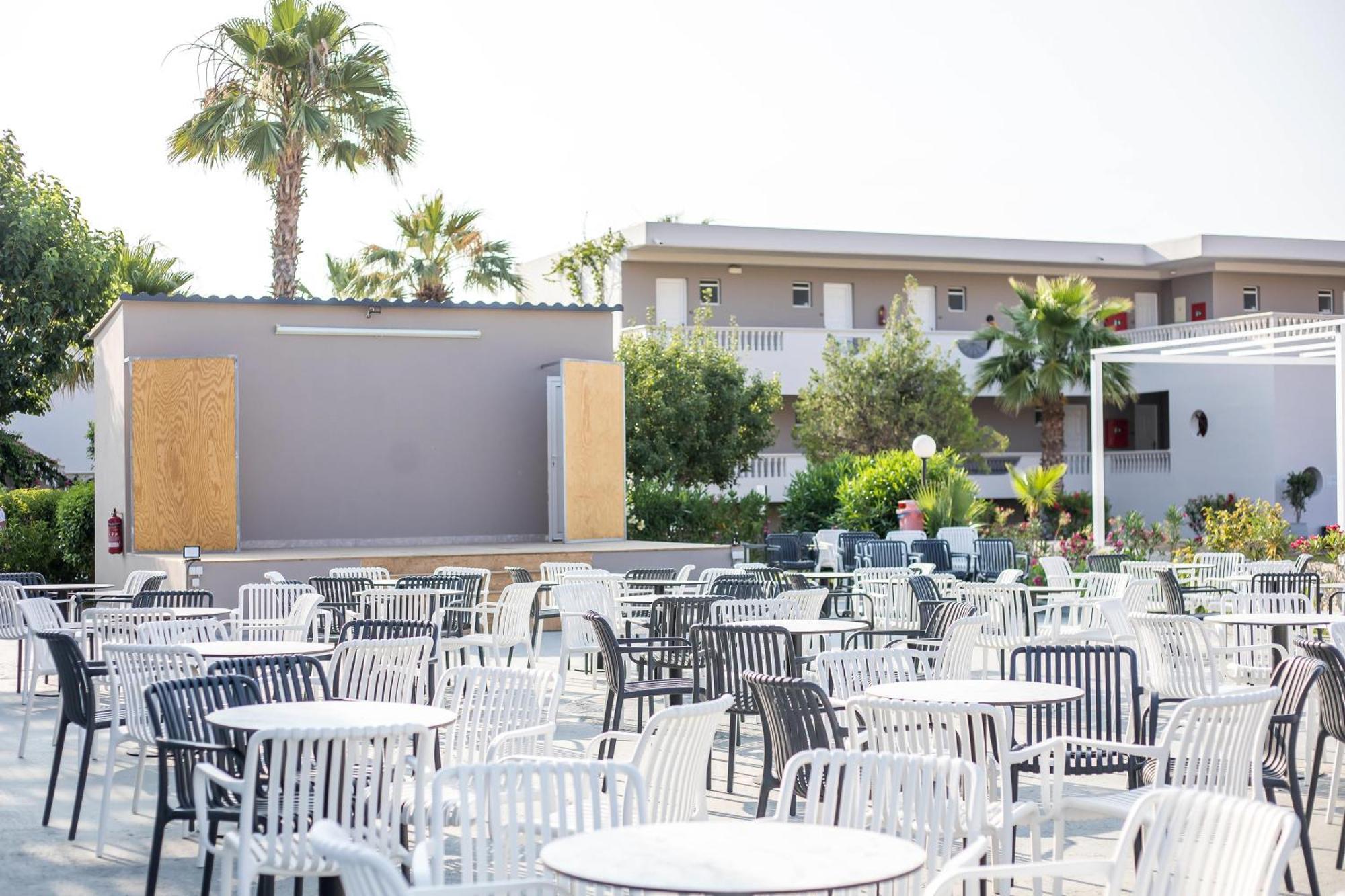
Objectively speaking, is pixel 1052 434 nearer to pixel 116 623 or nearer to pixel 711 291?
pixel 711 291

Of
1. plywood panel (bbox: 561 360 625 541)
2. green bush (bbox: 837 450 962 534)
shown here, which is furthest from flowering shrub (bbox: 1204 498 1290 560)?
plywood panel (bbox: 561 360 625 541)

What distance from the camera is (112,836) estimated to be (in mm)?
7258

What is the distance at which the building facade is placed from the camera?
Answer: 3108 centimetres

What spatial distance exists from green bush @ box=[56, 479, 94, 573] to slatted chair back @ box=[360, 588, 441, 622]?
12142 millimetres

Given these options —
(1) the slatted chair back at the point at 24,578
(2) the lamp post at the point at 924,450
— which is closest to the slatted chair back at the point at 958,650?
(1) the slatted chair back at the point at 24,578

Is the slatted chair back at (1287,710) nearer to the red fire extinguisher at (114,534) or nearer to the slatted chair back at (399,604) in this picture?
the slatted chair back at (399,604)

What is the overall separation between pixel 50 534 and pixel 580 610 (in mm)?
14060

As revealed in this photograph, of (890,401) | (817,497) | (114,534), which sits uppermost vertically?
(890,401)

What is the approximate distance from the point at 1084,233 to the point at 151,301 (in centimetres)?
2400

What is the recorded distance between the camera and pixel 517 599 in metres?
11.3

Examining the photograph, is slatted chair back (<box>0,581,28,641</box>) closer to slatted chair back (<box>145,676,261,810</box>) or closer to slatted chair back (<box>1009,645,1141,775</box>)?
slatted chair back (<box>145,676,261,810</box>)

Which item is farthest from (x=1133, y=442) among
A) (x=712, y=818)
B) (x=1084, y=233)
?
(x=712, y=818)

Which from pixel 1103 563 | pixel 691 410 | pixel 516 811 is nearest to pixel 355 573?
pixel 1103 563

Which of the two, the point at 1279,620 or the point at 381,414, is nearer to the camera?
the point at 1279,620
